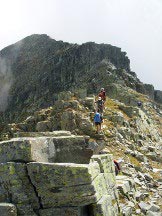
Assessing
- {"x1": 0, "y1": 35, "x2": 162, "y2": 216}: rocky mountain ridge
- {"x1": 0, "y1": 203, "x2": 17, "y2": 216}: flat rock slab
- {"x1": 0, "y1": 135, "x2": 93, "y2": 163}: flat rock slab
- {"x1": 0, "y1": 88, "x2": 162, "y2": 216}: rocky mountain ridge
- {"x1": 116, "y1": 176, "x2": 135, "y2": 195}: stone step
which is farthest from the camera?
{"x1": 116, "y1": 176, "x2": 135, "y2": 195}: stone step

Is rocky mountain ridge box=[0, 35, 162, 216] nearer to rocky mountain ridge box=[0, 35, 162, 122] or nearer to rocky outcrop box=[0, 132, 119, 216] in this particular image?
rocky outcrop box=[0, 132, 119, 216]

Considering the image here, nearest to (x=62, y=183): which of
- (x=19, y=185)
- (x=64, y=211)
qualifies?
(x=64, y=211)

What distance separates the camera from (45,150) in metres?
17.6

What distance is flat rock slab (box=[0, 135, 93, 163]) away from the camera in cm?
1587

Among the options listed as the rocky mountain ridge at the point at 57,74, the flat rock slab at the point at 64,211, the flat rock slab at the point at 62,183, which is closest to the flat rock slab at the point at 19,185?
the flat rock slab at the point at 62,183

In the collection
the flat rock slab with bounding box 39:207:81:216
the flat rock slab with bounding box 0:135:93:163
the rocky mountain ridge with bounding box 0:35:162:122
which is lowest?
the flat rock slab with bounding box 39:207:81:216

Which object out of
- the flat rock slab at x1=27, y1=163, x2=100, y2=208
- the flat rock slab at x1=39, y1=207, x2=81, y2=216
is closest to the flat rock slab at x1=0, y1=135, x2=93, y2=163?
the flat rock slab at x1=27, y1=163, x2=100, y2=208

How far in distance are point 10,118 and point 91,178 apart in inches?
5289

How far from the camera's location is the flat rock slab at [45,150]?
15867mm

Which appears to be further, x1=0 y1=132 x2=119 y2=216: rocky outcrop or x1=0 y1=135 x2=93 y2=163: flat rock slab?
x1=0 y1=135 x2=93 y2=163: flat rock slab

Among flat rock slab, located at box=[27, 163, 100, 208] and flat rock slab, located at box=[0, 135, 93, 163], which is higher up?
flat rock slab, located at box=[0, 135, 93, 163]

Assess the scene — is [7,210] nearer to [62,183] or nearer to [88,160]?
[62,183]

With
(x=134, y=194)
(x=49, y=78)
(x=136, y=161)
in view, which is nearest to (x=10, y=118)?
(x=49, y=78)

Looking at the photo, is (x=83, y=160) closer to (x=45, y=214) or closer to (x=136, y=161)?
(x=45, y=214)
